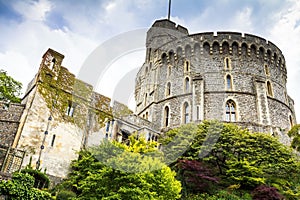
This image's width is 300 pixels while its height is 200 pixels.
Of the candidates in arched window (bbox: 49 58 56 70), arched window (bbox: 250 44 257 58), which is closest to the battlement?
arched window (bbox: 250 44 257 58)

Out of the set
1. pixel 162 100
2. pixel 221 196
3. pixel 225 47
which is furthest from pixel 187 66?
pixel 221 196

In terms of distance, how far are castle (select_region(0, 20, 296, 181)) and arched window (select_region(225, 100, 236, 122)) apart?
0.08 meters

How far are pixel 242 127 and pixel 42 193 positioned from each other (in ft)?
50.4

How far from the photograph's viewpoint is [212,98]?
22.5 meters

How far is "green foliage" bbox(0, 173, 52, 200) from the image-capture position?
31.4ft

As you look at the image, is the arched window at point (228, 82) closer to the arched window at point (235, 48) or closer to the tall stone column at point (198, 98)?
the tall stone column at point (198, 98)

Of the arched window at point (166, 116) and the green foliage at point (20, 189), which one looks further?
the arched window at point (166, 116)

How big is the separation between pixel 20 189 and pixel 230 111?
16976mm

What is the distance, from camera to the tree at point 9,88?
22156mm

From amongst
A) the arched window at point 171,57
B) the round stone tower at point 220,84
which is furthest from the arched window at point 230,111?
the arched window at point 171,57

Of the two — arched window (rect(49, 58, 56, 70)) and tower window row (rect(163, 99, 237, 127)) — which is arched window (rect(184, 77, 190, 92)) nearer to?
tower window row (rect(163, 99, 237, 127))

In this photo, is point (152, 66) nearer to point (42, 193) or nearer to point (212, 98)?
point (212, 98)

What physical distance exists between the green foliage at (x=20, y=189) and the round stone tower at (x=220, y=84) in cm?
1335

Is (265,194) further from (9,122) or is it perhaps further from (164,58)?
(164,58)
